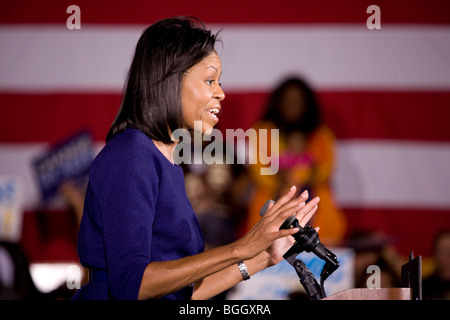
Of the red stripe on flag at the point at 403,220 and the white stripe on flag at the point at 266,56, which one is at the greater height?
the white stripe on flag at the point at 266,56

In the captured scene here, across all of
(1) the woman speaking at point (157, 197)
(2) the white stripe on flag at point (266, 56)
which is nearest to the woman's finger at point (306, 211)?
(1) the woman speaking at point (157, 197)

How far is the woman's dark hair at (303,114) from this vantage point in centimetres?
374

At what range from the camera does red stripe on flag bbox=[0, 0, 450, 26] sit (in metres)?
4.16

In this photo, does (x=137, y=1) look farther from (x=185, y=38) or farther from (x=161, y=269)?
(x=161, y=269)

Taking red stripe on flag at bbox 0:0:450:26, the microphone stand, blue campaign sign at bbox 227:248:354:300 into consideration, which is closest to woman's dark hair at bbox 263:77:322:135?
red stripe on flag at bbox 0:0:450:26

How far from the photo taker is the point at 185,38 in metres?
1.39

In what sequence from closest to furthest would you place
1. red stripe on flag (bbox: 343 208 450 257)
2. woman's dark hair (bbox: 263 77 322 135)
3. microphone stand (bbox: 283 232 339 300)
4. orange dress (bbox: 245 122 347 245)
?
microphone stand (bbox: 283 232 339 300) → orange dress (bbox: 245 122 347 245) → woman's dark hair (bbox: 263 77 322 135) → red stripe on flag (bbox: 343 208 450 257)

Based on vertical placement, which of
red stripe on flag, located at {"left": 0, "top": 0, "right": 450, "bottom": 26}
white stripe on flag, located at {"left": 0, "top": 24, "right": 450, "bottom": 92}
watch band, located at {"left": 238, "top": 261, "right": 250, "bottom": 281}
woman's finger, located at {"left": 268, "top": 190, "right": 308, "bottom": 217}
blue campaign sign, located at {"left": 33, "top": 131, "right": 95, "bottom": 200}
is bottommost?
watch band, located at {"left": 238, "top": 261, "right": 250, "bottom": 281}

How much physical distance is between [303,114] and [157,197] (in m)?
2.56

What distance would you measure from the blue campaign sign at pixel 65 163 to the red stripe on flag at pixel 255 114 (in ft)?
2.35

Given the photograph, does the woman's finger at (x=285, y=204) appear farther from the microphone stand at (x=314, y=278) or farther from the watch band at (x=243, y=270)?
the watch band at (x=243, y=270)

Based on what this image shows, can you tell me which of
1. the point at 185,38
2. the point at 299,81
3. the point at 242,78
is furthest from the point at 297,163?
the point at 185,38

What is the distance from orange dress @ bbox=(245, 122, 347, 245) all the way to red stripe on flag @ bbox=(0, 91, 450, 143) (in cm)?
38

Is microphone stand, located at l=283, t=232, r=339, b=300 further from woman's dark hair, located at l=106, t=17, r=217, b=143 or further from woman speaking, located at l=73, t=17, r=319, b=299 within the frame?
woman's dark hair, located at l=106, t=17, r=217, b=143
